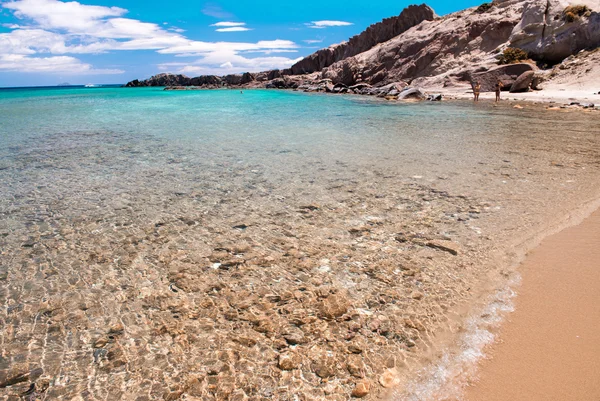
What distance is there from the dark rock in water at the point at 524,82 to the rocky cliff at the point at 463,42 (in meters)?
1.98

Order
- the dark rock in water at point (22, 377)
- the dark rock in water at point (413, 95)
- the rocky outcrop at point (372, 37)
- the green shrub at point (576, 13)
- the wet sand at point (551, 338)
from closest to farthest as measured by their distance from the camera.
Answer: the wet sand at point (551, 338) → the dark rock in water at point (22, 377) → the dark rock in water at point (413, 95) → the green shrub at point (576, 13) → the rocky outcrop at point (372, 37)

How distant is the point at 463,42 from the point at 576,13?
16.7m

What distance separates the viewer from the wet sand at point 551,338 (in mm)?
2611

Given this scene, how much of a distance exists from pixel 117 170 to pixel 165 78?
188 meters

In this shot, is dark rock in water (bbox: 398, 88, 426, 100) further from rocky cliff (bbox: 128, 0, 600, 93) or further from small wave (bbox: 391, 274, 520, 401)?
small wave (bbox: 391, 274, 520, 401)

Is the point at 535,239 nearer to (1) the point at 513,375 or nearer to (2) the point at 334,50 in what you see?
(1) the point at 513,375

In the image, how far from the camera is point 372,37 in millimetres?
87000

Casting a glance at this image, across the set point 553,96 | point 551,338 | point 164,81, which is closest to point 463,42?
point 553,96

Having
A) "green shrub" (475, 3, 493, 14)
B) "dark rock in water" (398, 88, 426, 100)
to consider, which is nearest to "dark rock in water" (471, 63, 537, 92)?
"dark rock in water" (398, 88, 426, 100)

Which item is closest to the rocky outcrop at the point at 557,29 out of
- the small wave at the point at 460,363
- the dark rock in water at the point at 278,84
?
the small wave at the point at 460,363

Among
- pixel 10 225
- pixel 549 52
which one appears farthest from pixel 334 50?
pixel 10 225

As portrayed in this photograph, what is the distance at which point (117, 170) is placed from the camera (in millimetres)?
9250

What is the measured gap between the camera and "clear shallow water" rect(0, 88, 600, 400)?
298cm

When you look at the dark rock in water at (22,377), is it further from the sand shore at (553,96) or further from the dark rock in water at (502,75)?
the dark rock in water at (502,75)
